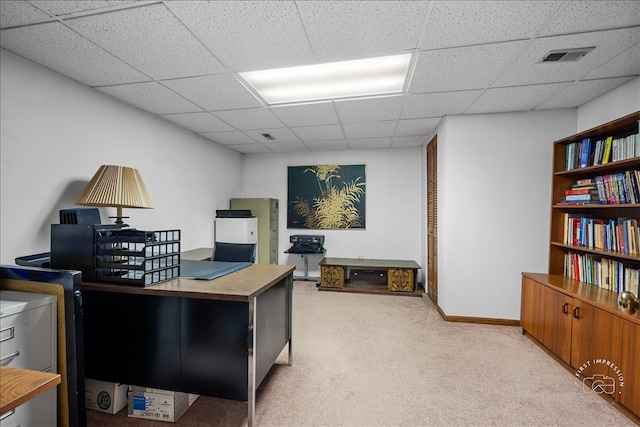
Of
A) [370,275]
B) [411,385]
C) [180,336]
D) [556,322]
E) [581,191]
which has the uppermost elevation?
[581,191]

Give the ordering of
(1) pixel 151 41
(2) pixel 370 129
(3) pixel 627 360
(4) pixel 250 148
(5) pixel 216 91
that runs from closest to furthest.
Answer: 1. (3) pixel 627 360
2. (1) pixel 151 41
3. (5) pixel 216 91
4. (2) pixel 370 129
5. (4) pixel 250 148

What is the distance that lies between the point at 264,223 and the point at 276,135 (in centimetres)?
158

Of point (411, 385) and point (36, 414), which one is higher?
point (36, 414)

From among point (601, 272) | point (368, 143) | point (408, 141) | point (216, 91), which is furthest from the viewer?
point (368, 143)

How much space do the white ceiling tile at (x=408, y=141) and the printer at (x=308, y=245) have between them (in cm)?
209

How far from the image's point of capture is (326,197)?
5305 millimetres

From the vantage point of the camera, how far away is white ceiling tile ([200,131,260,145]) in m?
4.23

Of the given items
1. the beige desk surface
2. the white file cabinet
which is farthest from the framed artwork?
the beige desk surface

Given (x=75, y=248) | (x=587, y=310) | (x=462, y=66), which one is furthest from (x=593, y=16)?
(x=75, y=248)

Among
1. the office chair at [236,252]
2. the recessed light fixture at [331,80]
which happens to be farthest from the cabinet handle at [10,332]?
the recessed light fixture at [331,80]

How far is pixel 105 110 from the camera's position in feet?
9.18

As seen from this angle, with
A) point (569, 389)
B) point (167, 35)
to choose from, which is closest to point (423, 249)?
point (569, 389)

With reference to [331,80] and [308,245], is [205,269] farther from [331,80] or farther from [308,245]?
[308,245]

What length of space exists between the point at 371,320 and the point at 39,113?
3.77 m
